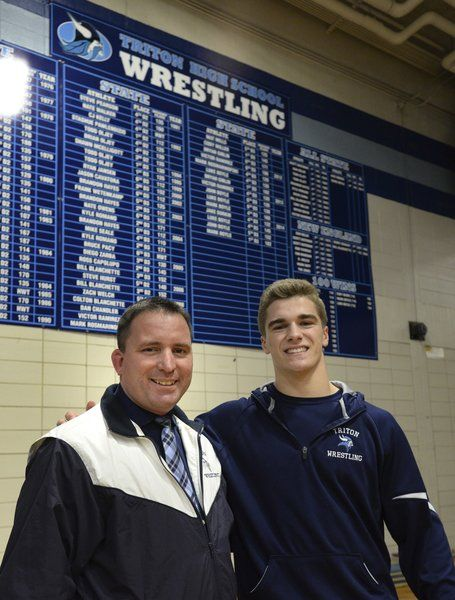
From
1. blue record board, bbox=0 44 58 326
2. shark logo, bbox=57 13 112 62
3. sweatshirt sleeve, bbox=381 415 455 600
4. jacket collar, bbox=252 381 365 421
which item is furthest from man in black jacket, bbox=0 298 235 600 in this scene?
shark logo, bbox=57 13 112 62

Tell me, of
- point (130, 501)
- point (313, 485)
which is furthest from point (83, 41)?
point (130, 501)

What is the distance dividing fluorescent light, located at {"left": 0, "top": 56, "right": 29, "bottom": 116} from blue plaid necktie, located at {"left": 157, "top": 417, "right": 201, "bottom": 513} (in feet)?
8.80

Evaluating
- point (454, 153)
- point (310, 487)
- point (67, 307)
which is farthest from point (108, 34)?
point (454, 153)

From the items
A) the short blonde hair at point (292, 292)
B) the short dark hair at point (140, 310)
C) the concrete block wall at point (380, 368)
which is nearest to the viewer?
the short dark hair at point (140, 310)

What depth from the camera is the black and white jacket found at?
1586 millimetres

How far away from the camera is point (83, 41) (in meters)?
4.43

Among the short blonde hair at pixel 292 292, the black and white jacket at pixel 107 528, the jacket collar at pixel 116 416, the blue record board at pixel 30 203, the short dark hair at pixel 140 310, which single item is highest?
the blue record board at pixel 30 203

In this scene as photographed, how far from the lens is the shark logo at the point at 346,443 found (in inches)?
86.9

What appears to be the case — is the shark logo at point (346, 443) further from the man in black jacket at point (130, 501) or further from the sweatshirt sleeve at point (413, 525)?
the man in black jacket at point (130, 501)

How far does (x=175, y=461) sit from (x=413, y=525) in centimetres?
82

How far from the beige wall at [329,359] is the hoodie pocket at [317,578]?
6.76ft

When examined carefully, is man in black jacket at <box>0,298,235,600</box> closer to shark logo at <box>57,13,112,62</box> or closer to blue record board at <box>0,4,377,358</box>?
blue record board at <box>0,4,377,358</box>

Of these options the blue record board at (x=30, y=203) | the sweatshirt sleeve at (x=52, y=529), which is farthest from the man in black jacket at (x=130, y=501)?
the blue record board at (x=30, y=203)

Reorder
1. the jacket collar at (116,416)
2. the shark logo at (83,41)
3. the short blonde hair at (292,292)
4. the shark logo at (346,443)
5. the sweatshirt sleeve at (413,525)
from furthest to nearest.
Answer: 1. the shark logo at (83,41)
2. the short blonde hair at (292,292)
3. the shark logo at (346,443)
4. the sweatshirt sleeve at (413,525)
5. the jacket collar at (116,416)
